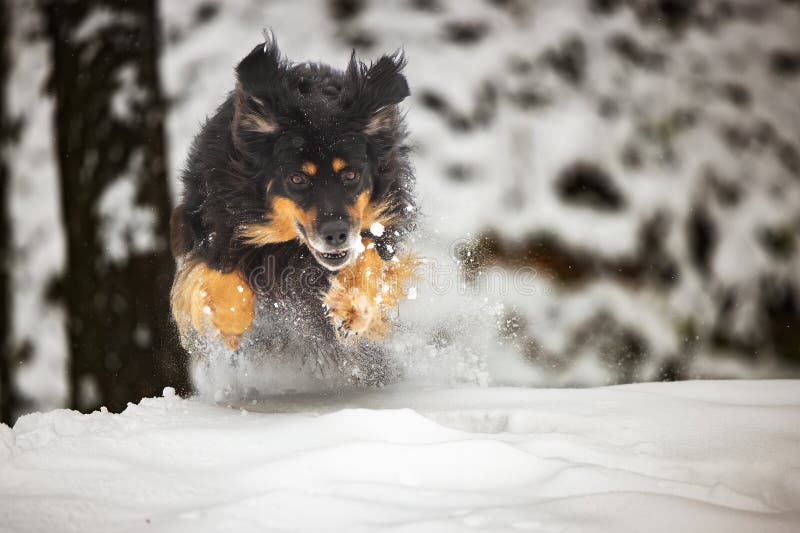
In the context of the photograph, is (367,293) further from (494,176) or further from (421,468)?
(494,176)

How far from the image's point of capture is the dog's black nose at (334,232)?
2.78 meters

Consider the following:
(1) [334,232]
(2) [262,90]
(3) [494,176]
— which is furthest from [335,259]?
(3) [494,176]

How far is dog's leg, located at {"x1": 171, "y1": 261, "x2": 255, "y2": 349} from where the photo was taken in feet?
9.90

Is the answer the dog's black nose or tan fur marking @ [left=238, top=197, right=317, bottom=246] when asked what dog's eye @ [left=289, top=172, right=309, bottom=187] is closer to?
tan fur marking @ [left=238, top=197, right=317, bottom=246]

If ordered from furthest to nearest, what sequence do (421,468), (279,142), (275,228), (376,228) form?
(376,228) < (275,228) < (279,142) < (421,468)

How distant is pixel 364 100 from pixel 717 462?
7.30 ft

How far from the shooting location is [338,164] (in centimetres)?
297

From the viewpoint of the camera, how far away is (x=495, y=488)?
5.16 feet

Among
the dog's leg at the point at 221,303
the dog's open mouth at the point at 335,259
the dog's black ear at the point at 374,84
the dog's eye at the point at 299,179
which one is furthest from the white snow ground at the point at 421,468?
the dog's black ear at the point at 374,84

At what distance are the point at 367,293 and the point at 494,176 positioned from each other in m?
1.72

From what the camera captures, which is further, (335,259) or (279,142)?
(279,142)

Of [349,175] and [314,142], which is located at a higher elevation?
[314,142]

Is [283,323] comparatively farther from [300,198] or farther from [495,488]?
[495,488]

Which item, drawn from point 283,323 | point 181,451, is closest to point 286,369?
point 283,323
